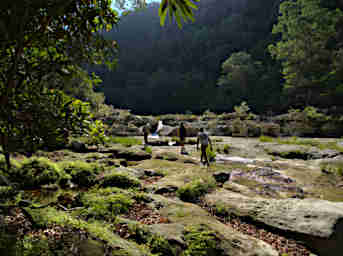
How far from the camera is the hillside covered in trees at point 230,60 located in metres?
28.2

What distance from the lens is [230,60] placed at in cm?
4594

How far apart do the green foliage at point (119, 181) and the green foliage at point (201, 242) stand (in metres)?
2.51

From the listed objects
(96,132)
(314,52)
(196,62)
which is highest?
(196,62)

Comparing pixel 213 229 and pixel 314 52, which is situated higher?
pixel 314 52

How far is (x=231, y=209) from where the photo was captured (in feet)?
14.0

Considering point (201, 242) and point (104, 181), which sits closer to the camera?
point (201, 242)

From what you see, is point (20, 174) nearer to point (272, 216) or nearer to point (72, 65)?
point (72, 65)

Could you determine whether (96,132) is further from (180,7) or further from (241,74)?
(241,74)

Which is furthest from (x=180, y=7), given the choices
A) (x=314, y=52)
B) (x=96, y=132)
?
(x=314, y=52)

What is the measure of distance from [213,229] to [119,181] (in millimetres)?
2932

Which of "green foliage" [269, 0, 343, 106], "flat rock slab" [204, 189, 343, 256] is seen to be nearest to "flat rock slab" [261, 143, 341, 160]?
"flat rock slab" [204, 189, 343, 256]

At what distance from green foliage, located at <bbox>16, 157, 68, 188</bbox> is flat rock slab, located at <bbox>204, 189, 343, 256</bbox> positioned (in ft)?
14.1

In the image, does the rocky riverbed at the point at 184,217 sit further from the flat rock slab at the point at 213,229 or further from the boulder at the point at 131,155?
the boulder at the point at 131,155

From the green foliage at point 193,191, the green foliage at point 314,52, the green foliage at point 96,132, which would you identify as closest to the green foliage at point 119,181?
the green foliage at point 193,191
